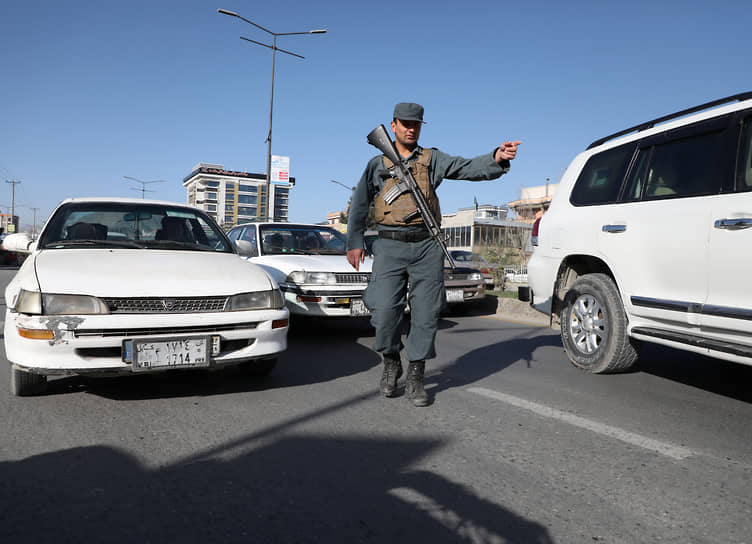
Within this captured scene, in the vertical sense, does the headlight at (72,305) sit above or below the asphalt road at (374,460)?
above

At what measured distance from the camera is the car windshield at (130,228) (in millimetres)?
4715

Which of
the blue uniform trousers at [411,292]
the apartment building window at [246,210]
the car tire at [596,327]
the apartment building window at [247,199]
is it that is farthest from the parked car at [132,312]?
the apartment building window at [247,199]

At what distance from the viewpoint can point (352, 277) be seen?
263 inches

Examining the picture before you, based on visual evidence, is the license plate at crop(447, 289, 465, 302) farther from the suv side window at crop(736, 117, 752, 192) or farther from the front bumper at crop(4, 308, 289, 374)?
the front bumper at crop(4, 308, 289, 374)

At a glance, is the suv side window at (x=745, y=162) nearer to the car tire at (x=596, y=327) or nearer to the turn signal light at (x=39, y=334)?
the car tire at (x=596, y=327)

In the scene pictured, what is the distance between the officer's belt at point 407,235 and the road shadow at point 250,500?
4.90ft

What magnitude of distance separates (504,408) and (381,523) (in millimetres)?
1801

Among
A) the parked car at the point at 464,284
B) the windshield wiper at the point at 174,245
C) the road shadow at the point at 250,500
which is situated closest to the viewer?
the road shadow at the point at 250,500

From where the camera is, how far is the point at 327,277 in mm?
6539

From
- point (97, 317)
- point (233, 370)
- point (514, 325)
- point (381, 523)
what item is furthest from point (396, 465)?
point (514, 325)

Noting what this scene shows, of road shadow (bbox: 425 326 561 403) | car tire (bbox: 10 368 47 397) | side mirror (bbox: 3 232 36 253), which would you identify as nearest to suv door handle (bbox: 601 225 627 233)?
road shadow (bbox: 425 326 561 403)

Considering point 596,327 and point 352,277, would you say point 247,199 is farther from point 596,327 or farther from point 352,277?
point 596,327

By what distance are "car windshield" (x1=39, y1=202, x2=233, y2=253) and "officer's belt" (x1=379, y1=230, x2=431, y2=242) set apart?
6.13ft

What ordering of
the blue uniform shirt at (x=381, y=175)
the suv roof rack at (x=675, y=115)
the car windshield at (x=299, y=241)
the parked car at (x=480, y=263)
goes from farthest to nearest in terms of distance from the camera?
the parked car at (x=480, y=263), the car windshield at (x=299, y=241), the blue uniform shirt at (x=381, y=175), the suv roof rack at (x=675, y=115)
